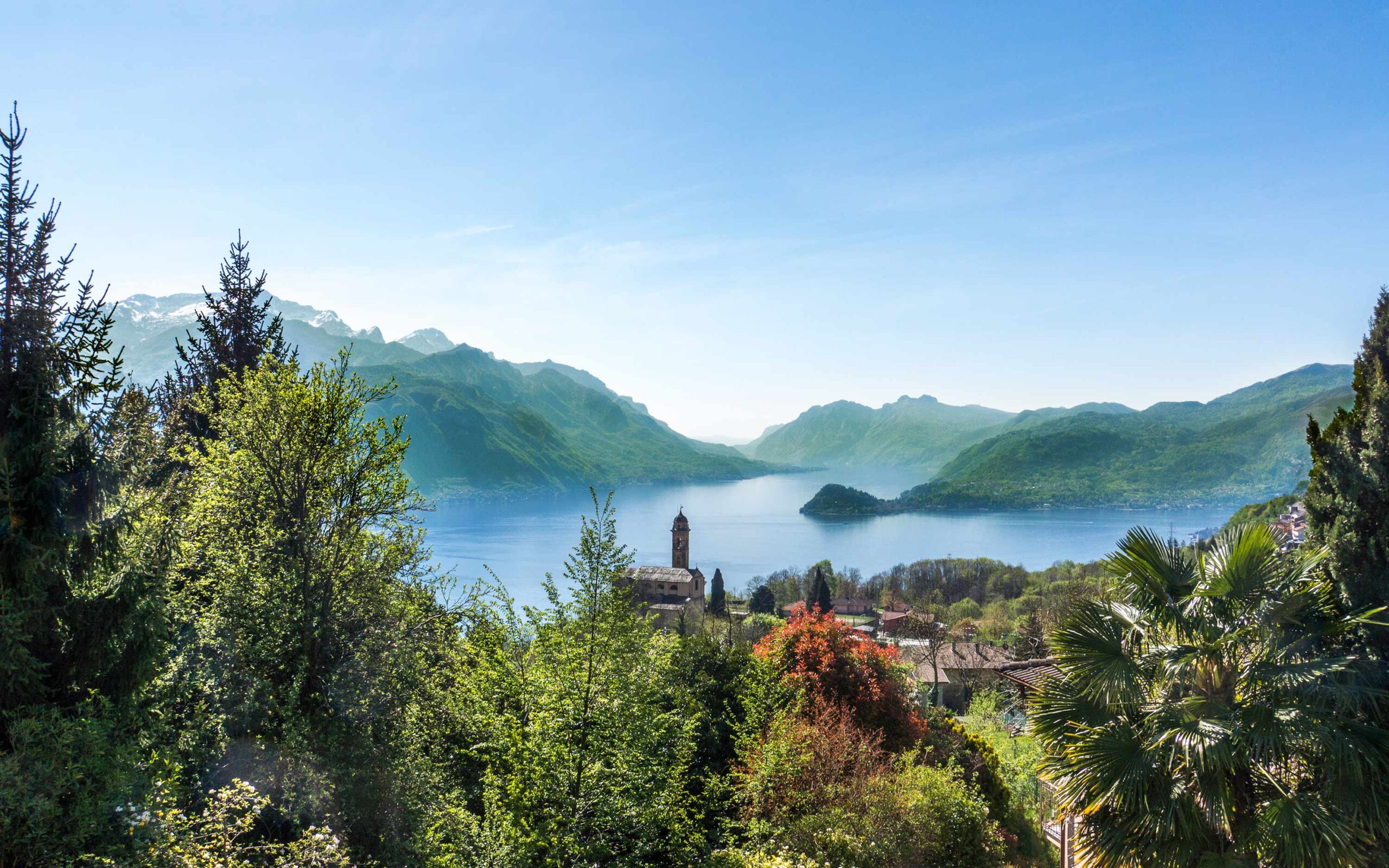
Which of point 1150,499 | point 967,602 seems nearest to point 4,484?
point 967,602

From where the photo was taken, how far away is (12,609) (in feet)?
17.7

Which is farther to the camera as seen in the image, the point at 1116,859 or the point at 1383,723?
the point at 1116,859

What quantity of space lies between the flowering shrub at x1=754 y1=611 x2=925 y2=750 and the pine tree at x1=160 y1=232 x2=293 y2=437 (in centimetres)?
1246

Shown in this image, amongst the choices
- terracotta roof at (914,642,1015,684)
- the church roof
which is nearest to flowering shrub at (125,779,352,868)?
terracotta roof at (914,642,1015,684)

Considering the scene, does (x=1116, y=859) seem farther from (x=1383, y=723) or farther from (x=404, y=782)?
(x=404, y=782)

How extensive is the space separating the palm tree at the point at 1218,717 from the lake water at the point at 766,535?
217 feet

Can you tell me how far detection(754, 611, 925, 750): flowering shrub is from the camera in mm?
13625

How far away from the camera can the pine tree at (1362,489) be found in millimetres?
5941

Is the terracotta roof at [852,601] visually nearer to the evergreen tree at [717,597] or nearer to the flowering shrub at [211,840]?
the evergreen tree at [717,597]

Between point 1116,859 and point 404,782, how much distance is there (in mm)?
7976

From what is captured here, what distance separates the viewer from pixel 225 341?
52.3 feet

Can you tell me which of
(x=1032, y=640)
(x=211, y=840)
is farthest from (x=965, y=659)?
(x=211, y=840)

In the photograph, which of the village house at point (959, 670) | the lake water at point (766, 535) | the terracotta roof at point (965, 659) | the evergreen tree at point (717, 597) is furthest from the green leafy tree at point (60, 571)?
the lake water at point (766, 535)

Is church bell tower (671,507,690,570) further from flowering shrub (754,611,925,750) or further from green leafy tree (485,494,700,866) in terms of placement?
green leafy tree (485,494,700,866)
